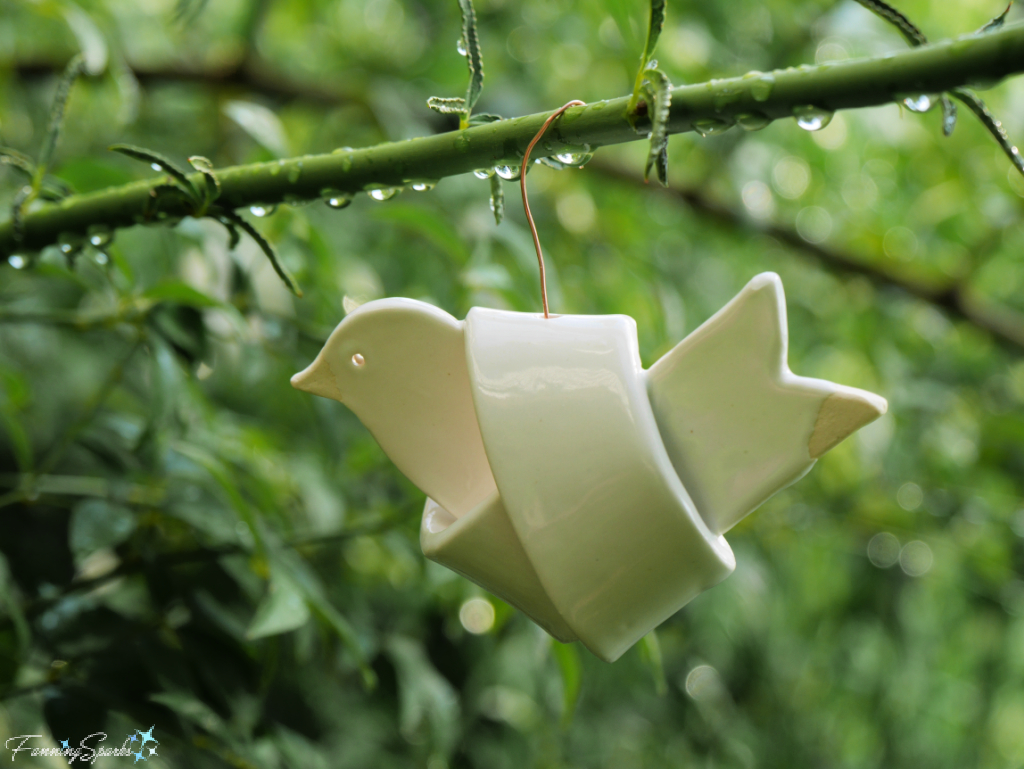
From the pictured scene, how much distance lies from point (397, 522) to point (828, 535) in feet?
3.19

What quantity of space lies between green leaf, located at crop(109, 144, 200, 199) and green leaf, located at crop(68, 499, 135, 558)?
328 millimetres

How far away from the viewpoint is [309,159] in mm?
382

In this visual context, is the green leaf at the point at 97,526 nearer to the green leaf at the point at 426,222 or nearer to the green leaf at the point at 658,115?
the green leaf at the point at 426,222

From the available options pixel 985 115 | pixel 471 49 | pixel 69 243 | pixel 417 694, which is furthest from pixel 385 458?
pixel 985 115

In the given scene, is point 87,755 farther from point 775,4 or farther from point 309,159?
point 775,4

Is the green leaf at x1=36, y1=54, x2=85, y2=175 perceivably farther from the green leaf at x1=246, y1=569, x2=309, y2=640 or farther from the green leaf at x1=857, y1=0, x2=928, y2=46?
the green leaf at x1=857, y1=0, x2=928, y2=46

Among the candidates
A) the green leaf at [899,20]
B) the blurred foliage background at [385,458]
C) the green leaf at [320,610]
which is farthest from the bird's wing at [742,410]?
the green leaf at [320,610]

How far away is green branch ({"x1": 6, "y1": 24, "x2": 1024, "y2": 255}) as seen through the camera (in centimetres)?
27

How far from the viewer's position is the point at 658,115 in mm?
295

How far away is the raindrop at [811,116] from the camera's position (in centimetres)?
30

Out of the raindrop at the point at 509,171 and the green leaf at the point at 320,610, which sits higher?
the raindrop at the point at 509,171

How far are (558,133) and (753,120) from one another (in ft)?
0.27

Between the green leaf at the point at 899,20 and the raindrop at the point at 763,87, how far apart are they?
58 mm

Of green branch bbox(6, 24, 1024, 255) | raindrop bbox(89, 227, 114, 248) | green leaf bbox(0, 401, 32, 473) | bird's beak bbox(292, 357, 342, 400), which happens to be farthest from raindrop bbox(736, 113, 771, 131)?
green leaf bbox(0, 401, 32, 473)
